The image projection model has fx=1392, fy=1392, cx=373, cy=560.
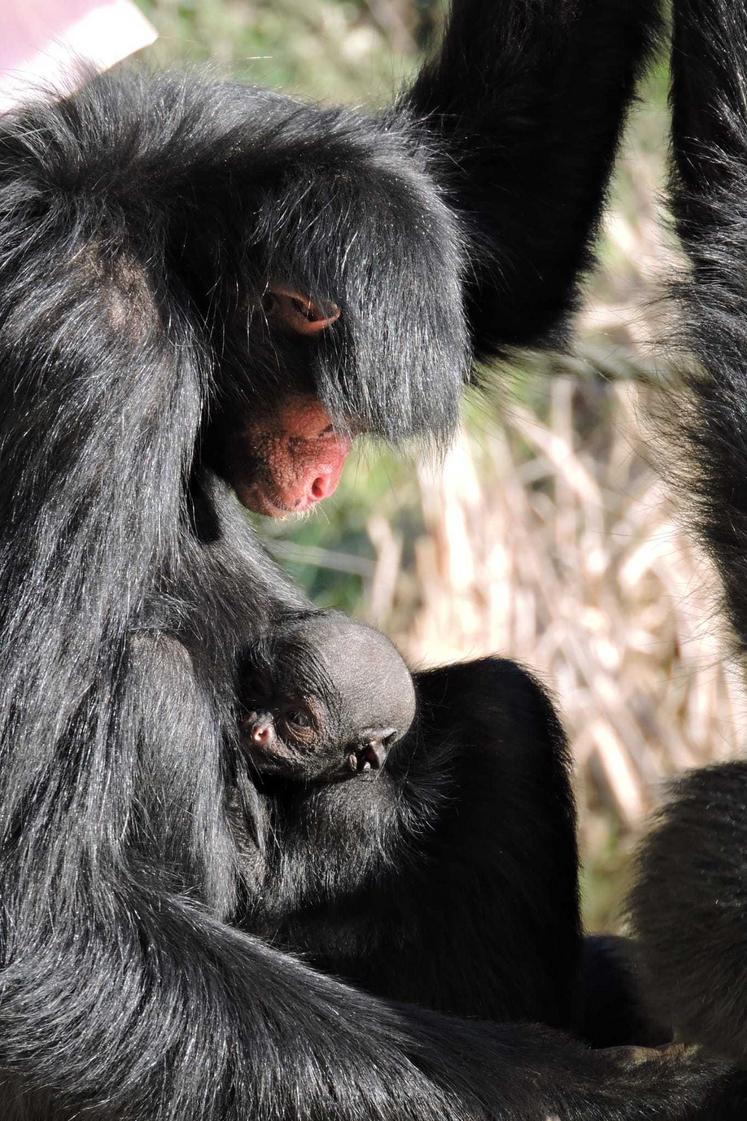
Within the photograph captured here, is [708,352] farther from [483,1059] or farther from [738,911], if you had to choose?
[483,1059]

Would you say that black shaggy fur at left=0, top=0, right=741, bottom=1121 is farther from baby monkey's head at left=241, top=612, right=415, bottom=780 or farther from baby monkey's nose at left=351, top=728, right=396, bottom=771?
baby monkey's nose at left=351, top=728, right=396, bottom=771

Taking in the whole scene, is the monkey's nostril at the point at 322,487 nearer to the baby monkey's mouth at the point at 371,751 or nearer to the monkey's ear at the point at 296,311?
the monkey's ear at the point at 296,311

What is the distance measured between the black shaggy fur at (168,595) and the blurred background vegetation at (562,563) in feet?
16.6

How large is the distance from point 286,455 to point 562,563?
5852 millimetres

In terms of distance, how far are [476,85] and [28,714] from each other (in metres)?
2.40

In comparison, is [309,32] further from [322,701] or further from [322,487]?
[322,701]

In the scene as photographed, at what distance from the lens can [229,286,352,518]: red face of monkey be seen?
3.79m

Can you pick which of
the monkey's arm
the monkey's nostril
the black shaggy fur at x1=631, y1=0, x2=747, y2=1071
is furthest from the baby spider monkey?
the monkey's arm

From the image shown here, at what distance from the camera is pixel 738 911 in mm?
3260

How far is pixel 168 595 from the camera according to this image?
3684mm

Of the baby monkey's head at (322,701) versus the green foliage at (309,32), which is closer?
the baby monkey's head at (322,701)

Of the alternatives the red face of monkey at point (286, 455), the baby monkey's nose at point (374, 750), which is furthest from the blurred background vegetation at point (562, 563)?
the red face of monkey at point (286, 455)

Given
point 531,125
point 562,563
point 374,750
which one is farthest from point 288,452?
point 562,563

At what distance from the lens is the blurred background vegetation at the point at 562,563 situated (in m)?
9.07
